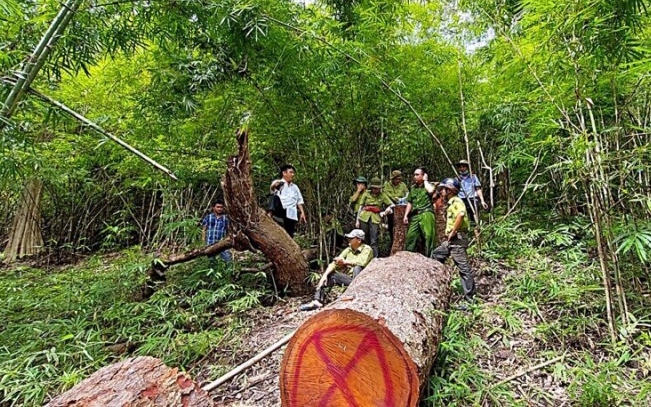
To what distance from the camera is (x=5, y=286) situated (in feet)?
15.3

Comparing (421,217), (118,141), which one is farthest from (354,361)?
(421,217)

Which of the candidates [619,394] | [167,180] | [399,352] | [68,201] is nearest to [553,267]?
[619,394]

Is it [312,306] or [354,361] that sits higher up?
[354,361]

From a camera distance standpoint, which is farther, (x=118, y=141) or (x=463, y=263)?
(x=463, y=263)

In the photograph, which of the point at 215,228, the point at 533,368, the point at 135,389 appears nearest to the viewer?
the point at 135,389

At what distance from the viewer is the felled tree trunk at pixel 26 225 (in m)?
7.24

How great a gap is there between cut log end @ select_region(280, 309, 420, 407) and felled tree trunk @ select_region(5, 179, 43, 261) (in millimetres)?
7212

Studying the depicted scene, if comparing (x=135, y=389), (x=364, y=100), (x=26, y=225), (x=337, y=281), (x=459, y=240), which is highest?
(x=364, y=100)

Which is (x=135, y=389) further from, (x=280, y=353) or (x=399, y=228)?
(x=399, y=228)

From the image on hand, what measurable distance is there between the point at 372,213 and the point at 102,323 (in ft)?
9.98

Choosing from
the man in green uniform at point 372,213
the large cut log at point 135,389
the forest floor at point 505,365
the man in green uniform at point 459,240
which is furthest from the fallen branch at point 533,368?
the man in green uniform at point 372,213

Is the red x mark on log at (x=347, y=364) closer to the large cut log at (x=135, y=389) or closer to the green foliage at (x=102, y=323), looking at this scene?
the large cut log at (x=135, y=389)

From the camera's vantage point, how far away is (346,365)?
1.94 metres

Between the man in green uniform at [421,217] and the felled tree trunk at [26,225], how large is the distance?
669 cm
